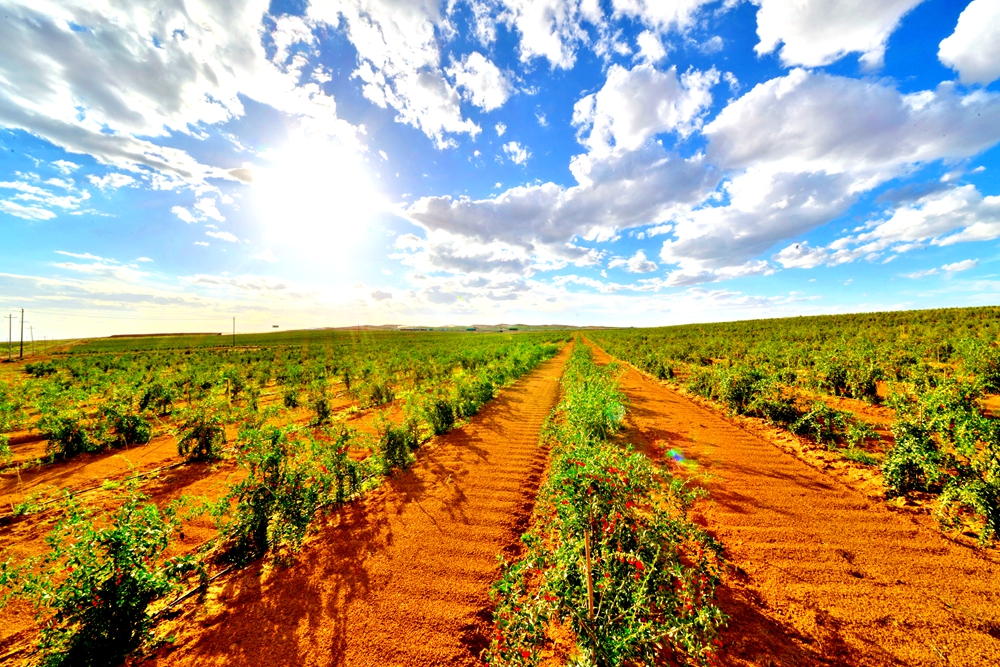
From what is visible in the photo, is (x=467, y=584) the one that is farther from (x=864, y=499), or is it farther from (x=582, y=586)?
(x=864, y=499)

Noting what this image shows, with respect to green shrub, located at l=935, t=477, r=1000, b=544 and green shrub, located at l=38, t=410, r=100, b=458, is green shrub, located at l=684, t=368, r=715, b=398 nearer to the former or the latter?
green shrub, located at l=935, t=477, r=1000, b=544

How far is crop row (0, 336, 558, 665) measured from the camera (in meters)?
2.89

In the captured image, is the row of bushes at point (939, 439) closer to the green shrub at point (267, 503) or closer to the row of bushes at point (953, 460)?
the row of bushes at point (953, 460)

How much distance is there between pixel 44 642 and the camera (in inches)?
112

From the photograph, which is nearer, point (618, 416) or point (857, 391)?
point (618, 416)

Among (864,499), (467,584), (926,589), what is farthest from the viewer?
(864,499)

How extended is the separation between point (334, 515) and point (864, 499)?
28.4 feet

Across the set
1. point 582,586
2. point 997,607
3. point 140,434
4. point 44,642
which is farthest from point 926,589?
point 140,434

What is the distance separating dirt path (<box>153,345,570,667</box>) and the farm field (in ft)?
0.09

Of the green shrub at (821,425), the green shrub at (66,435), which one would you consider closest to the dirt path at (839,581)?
the green shrub at (821,425)

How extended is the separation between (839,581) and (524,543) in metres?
3.64

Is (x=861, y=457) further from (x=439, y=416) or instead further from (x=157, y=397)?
(x=157, y=397)

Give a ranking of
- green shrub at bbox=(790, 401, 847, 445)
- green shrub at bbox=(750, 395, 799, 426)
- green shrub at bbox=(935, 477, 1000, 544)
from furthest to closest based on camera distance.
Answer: green shrub at bbox=(750, 395, 799, 426) → green shrub at bbox=(790, 401, 847, 445) → green shrub at bbox=(935, 477, 1000, 544)

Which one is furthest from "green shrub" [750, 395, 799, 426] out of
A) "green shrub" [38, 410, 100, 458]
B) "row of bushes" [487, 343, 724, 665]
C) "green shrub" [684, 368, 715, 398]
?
"green shrub" [38, 410, 100, 458]
